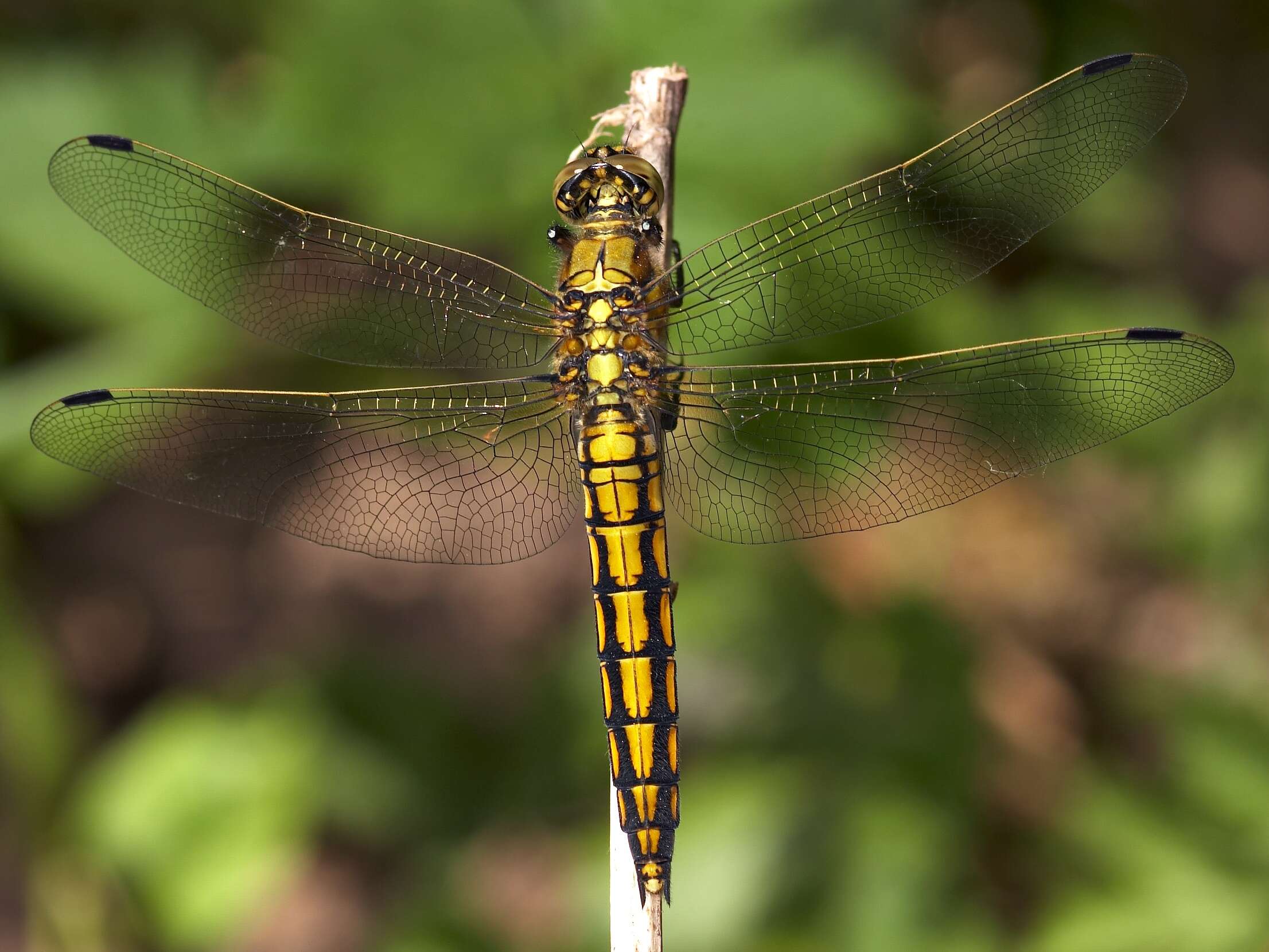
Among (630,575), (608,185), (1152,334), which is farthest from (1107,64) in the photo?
(630,575)

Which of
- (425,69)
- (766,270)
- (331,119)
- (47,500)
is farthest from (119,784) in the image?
(766,270)

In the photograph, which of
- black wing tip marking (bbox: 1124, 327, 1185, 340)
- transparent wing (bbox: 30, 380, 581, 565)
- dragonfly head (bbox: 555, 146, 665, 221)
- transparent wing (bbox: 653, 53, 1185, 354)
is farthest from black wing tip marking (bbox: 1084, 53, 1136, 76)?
transparent wing (bbox: 30, 380, 581, 565)

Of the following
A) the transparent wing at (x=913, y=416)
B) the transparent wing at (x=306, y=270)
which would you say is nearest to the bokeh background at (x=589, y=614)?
the transparent wing at (x=306, y=270)

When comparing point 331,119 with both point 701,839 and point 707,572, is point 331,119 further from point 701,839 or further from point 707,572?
point 701,839

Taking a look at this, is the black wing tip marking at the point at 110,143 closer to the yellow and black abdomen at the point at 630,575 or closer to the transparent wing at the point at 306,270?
the transparent wing at the point at 306,270

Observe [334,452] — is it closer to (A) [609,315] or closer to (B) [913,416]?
(A) [609,315]

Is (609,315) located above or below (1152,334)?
above

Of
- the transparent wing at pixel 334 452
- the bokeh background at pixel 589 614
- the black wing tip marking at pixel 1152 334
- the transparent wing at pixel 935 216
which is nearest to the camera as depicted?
the black wing tip marking at pixel 1152 334
